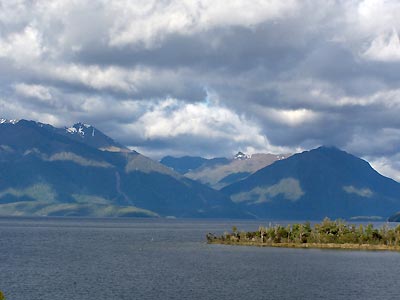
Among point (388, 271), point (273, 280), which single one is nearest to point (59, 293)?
point (273, 280)

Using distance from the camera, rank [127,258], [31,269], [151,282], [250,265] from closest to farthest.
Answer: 1. [151,282]
2. [31,269]
3. [250,265]
4. [127,258]

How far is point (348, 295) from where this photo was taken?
12400 centimetres

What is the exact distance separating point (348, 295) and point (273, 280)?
25045 millimetres

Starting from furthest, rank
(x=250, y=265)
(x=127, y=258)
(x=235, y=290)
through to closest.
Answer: (x=127, y=258), (x=250, y=265), (x=235, y=290)

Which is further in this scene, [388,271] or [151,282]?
[388,271]

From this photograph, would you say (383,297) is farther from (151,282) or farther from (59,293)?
(59,293)

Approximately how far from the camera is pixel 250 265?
176 metres

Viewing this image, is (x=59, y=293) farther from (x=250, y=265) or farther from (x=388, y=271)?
(x=388, y=271)

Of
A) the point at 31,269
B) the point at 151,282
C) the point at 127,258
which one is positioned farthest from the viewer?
the point at 127,258

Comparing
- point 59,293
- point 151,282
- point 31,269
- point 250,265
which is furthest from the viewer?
point 250,265

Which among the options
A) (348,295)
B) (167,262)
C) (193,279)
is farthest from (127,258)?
(348,295)

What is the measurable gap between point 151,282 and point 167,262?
44.3 m

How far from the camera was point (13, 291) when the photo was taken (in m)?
121

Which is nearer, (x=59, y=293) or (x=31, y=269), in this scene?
(x=59, y=293)
